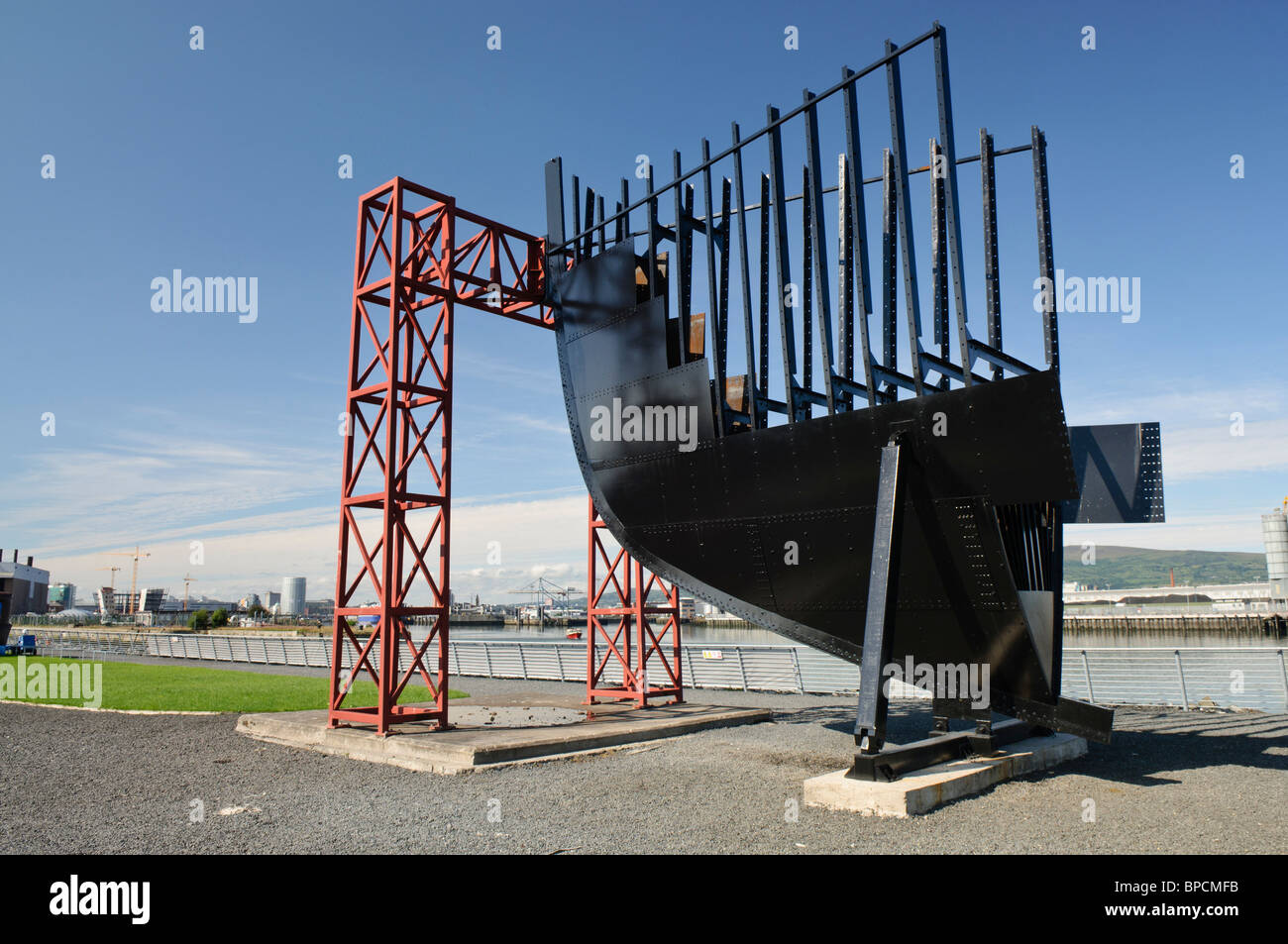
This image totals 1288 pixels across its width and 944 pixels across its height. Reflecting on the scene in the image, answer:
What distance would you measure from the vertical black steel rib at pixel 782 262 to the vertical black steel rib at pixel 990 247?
271cm

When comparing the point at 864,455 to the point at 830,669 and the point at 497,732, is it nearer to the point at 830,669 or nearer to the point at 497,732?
the point at 497,732

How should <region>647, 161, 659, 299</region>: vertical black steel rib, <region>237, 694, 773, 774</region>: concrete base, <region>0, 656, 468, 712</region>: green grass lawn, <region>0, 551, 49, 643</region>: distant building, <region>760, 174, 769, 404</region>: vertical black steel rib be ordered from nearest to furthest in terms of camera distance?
<region>237, 694, 773, 774</region>: concrete base < <region>760, 174, 769, 404</region>: vertical black steel rib < <region>647, 161, 659, 299</region>: vertical black steel rib < <region>0, 656, 468, 712</region>: green grass lawn < <region>0, 551, 49, 643</region>: distant building

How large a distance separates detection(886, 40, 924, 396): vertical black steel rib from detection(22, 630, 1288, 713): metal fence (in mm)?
5887

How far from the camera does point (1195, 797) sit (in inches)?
354

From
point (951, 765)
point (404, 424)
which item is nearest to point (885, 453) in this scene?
point (951, 765)

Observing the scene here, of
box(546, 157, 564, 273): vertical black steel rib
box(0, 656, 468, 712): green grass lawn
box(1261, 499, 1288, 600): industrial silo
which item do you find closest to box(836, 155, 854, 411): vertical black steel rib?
box(546, 157, 564, 273): vertical black steel rib

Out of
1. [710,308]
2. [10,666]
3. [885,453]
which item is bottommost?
[10,666]

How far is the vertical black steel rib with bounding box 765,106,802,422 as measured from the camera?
11383mm

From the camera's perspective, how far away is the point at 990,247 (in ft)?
33.4

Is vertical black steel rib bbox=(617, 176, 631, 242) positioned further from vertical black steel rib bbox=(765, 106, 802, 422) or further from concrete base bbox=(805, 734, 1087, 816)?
concrete base bbox=(805, 734, 1087, 816)

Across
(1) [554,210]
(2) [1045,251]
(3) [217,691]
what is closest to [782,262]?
(2) [1045,251]

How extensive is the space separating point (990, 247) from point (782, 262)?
290 centimetres
